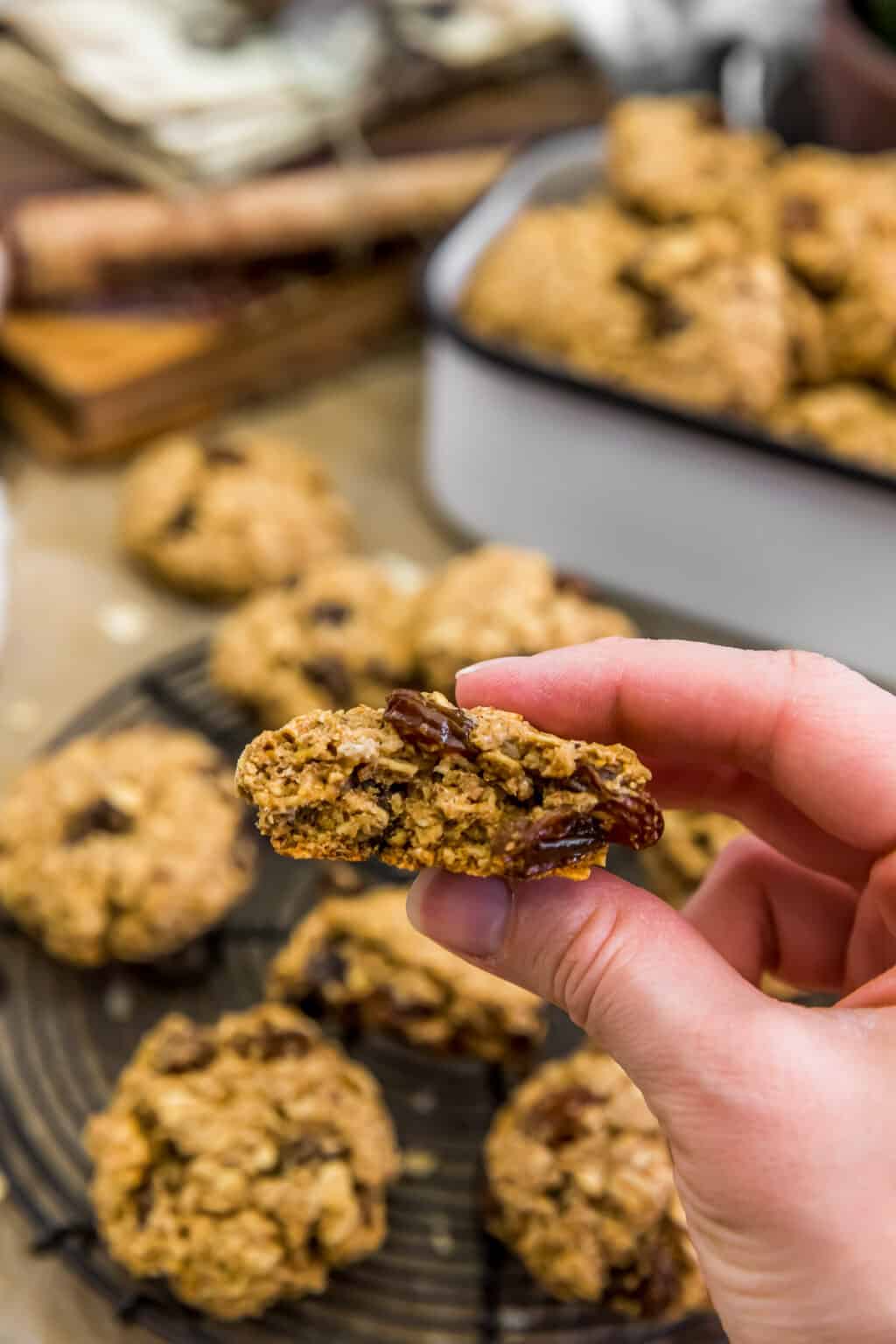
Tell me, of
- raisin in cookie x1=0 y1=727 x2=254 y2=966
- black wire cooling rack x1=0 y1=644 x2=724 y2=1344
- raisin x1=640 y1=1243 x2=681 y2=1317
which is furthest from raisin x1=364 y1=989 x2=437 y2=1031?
raisin x1=640 y1=1243 x2=681 y2=1317

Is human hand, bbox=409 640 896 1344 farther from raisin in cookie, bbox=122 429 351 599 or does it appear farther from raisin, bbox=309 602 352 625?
raisin in cookie, bbox=122 429 351 599

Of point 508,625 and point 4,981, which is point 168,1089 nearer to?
point 4,981

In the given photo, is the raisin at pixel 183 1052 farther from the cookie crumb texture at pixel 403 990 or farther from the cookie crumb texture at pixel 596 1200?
the cookie crumb texture at pixel 596 1200

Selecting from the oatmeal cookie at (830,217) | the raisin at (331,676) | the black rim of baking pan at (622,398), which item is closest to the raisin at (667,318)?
the black rim of baking pan at (622,398)

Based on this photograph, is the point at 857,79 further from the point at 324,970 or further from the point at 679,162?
the point at 324,970

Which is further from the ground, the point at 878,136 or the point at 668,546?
the point at 878,136

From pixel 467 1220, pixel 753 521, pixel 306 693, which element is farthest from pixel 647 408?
pixel 467 1220

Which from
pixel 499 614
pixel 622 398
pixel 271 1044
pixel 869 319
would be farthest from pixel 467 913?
pixel 869 319
